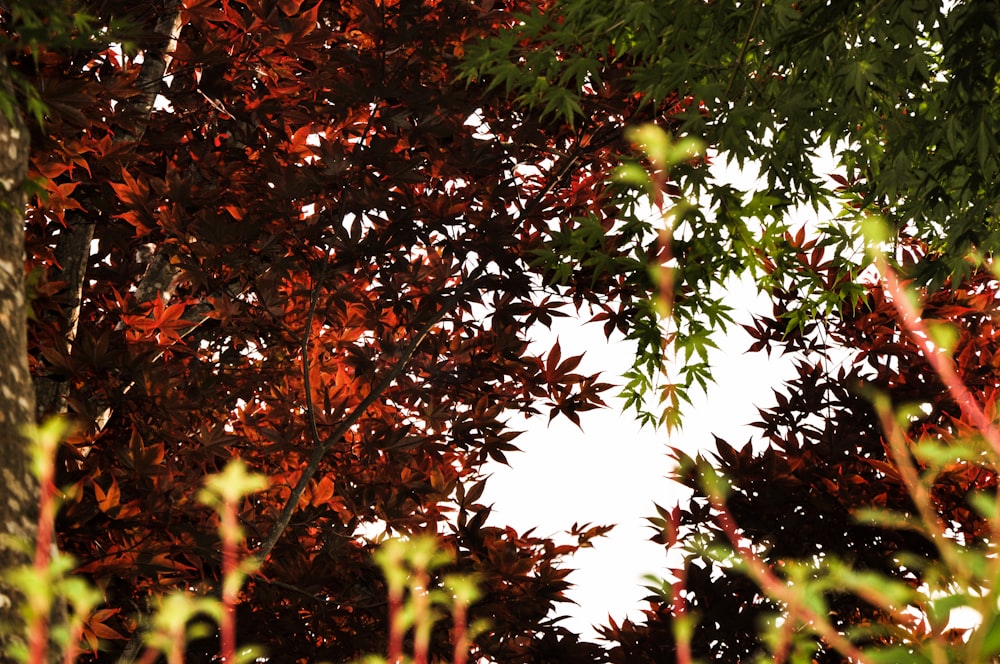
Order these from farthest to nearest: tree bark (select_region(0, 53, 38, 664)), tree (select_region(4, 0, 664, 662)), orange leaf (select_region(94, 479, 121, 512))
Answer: tree (select_region(4, 0, 664, 662)) < orange leaf (select_region(94, 479, 121, 512)) < tree bark (select_region(0, 53, 38, 664))

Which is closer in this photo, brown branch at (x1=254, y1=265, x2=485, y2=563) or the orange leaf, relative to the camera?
the orange leaf

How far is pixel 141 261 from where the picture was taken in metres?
6.16

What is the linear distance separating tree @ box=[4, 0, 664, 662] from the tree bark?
130 cm

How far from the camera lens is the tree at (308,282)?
15.1 ft

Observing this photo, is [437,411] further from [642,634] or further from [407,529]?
[642,634]

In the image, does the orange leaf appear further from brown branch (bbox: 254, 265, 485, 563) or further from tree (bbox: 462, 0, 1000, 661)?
tree (bbox: 462, 0, 1000, 661)

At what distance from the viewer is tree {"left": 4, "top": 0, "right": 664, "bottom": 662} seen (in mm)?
4594

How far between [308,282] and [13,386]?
136 inches

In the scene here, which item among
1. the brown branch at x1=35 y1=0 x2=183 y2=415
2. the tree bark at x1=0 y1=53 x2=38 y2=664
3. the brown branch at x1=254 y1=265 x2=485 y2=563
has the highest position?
the brown branch at x1=35 y1=0 x2=183 y2=415

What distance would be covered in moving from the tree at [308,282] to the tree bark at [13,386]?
51.0 inches

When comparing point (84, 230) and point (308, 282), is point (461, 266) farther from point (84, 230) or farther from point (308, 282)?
point (84, 230)

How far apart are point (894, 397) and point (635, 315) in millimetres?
1944

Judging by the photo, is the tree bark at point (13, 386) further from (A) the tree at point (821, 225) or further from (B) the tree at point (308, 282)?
(A) the tree at point (821, 225)

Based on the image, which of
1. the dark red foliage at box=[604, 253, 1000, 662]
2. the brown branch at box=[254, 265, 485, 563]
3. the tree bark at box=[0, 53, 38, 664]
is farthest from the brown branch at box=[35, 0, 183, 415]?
the dark red foliage at box=[604, 253, 1000, 662]
